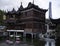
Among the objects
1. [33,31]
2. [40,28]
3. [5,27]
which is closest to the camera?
[33,31]

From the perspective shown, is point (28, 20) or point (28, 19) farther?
point (28, 20)

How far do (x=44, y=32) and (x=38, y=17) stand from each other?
5887mm

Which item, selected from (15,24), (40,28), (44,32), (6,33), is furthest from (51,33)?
(6,33)

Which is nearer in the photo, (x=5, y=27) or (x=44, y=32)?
(x=44, y=32)

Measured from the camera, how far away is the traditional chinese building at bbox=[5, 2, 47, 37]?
3972cm

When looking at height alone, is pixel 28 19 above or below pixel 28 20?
above

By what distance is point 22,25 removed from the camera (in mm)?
43531

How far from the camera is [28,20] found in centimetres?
4131

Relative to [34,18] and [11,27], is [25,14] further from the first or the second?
[11,27]

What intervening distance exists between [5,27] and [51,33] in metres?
16.5

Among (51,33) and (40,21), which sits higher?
(40,21)

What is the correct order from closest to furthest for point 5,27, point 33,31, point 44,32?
point 33,31 → point 44,32 → point 5,27

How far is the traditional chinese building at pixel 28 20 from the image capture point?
39722mm

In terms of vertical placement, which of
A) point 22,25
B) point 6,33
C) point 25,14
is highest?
point 25,14
